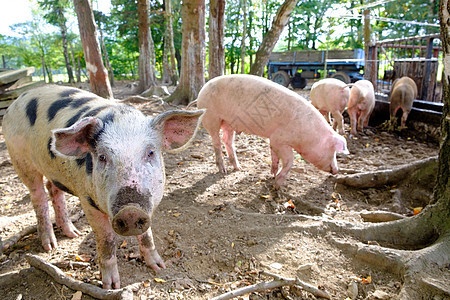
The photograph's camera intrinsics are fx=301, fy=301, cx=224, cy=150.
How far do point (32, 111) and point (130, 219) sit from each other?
1.82 m

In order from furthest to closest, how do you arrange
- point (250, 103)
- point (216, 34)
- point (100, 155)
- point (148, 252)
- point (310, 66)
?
point (310, 66) → point (216, 34) → point (250, 103) → point (148, 252) → point (100, 155)

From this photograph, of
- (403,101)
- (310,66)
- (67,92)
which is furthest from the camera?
(310,66)

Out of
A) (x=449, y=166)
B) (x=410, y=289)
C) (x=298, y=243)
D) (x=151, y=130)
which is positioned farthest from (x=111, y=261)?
(x=449, y=166)

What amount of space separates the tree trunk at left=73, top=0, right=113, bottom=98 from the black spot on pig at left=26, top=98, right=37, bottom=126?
5.31 meters

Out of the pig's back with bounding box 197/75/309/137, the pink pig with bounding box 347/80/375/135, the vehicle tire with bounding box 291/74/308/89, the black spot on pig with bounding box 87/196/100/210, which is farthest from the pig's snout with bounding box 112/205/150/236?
the vehicle tire with bounding box 291/74/308/89

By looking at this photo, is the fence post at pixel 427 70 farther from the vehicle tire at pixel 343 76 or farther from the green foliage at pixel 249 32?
the green foliage at pixel 249 32

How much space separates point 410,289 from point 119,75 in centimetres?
3525

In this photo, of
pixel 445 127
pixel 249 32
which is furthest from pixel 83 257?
pixel 249 32

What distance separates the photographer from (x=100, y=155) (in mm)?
2039

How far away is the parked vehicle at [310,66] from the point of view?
17391 mm

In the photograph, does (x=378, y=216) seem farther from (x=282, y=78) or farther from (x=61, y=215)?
(x=282, y=78)

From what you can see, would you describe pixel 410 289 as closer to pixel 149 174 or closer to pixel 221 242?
pixel 221 242

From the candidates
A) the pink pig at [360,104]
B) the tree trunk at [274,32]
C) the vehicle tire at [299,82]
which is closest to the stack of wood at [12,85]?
the tree trunk at [274,32]

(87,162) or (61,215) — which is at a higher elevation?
(87,162)
